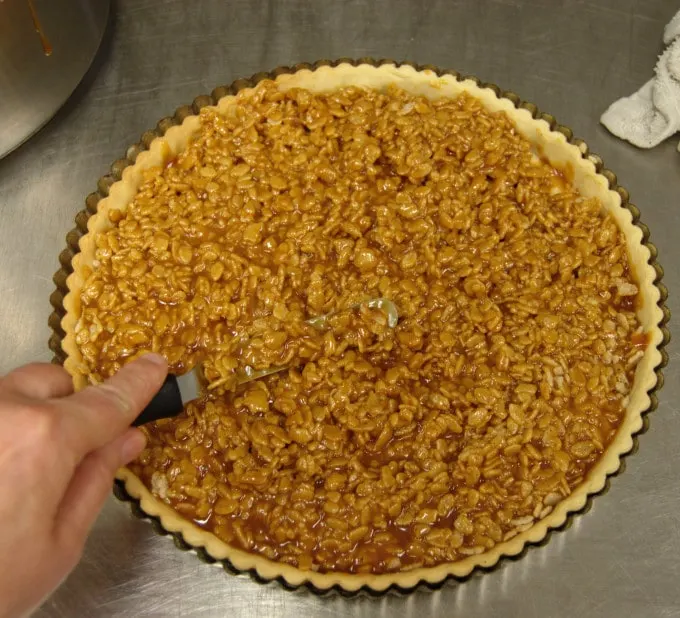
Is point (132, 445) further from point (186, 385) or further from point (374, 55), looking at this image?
point (374, 55)

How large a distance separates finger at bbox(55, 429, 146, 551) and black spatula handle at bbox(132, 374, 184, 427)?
187 millimetres

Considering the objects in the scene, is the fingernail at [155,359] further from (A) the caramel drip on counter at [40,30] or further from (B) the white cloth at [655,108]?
(B) the white cloth at [655,108]

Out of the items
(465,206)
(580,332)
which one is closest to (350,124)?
(465,206)

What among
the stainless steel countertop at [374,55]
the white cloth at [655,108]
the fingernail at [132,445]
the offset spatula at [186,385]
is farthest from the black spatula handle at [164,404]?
the white cloth at [655,108]

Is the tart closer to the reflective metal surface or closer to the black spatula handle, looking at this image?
the black spatula handle

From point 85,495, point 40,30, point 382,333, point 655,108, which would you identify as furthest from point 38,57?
point 655,108

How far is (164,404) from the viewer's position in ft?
4.88

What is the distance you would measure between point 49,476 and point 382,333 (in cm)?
89

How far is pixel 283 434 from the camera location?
1.65 meters

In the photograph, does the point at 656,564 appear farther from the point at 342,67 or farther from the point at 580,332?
the point at 342,67

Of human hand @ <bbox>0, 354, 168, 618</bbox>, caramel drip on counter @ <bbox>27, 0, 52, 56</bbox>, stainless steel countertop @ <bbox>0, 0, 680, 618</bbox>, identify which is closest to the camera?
human hand @ <bbox>0, 354, 168, 618</bbox>

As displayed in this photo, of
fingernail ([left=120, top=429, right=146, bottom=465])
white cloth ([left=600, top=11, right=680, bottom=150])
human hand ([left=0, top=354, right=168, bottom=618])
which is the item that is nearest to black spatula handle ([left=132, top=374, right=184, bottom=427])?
fingernail ([left=120, top=429, right=146, bottom=465])

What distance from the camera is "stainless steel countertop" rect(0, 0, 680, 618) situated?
185 cm

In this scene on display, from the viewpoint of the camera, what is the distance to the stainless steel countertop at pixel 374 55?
72.7 inches
